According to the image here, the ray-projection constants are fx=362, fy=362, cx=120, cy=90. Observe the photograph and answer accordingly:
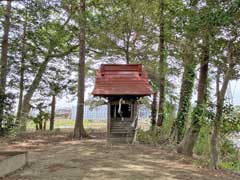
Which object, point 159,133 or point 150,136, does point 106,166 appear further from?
point 159,133

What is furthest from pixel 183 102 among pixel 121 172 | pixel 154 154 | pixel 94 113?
pixel 94 113

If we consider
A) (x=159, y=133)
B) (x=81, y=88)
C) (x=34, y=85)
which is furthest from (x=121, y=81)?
(x=34, y=85)

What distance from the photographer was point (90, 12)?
17.5m

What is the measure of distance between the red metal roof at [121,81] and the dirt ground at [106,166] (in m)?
2.36

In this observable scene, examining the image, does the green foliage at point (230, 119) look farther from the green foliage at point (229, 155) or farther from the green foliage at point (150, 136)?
the green foliage at point (150, 136)

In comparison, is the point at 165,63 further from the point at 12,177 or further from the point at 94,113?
the point at 94,113

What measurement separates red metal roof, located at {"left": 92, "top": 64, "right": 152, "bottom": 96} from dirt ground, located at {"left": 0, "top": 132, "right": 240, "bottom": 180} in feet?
7.73

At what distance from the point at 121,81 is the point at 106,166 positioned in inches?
224

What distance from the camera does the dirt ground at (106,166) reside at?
747cm

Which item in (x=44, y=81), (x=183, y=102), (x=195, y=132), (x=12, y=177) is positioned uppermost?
(x=44, y=81)

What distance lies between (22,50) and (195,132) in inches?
489

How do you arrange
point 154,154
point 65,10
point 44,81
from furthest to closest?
point 44,81 → point 65,10 → point 154,154

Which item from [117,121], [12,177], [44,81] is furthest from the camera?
[44,81]

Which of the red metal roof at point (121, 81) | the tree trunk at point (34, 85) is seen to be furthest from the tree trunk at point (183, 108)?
the tree trunk at point (34, 85)
